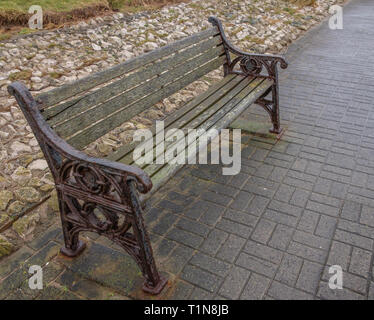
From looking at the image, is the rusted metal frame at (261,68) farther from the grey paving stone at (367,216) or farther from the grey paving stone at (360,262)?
the grey paving stone at (360,262)

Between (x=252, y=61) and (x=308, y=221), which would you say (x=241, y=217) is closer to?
(x=308, y=221)

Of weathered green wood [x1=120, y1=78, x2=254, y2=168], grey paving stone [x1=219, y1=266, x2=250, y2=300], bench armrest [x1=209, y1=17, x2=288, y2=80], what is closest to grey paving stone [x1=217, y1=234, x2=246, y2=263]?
grey paving stone [x1=219, y1=266, x2=250, y2=300]

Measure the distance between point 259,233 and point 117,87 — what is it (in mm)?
1634

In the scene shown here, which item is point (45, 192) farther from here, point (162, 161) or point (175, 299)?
point (175, 299)

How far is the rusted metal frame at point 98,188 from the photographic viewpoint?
2.30 metres

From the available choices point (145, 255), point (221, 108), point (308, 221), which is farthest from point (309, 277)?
point (221, 108)

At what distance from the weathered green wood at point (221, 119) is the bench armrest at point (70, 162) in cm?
39

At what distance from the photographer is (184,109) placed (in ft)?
12.5

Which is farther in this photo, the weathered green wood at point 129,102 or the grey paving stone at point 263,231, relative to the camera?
the grey paving stone at point 263,231

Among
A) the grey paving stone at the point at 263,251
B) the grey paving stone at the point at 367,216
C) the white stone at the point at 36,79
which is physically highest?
the white stone at the point at 36,79

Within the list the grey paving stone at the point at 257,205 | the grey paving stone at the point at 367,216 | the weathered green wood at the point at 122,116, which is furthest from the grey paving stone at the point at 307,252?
the weathered green wood at the point at 122,116

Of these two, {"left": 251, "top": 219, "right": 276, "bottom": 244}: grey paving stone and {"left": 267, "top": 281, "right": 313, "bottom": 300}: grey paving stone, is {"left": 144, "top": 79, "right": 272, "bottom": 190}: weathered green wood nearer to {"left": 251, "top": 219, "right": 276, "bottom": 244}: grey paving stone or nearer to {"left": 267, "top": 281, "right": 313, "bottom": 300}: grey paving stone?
{"left": 251, "top": 219, "right": 276, "bottom": 244}: grey paving stone

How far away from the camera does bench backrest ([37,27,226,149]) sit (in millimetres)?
2670

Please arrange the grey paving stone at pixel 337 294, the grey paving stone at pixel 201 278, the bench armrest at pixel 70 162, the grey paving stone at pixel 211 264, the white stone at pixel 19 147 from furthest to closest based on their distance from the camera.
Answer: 1. the white stone at pixel 19 147
2. the grey paving stone at pixel 211 264
3. the grey paving stone at pixel 201 278
4. the grey paving stone at pixel 337 294
5. the bench armrest at pixel 70 162
